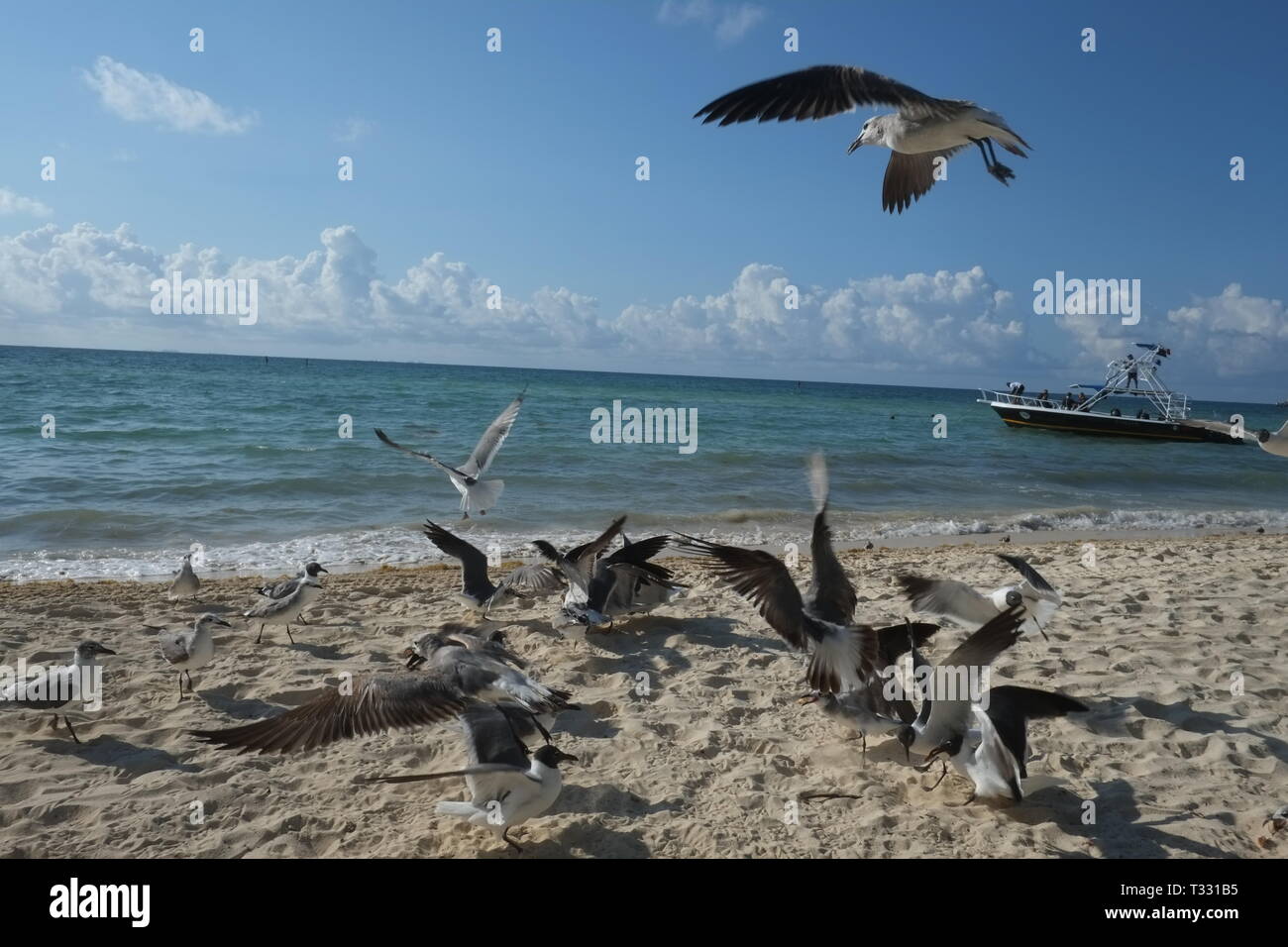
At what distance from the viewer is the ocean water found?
10438 mm

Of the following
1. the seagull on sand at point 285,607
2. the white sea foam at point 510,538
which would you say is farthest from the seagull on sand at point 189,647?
the white sea foam at point 510,538

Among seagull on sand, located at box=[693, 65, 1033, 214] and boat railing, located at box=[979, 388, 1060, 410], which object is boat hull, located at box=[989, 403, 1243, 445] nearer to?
boat railing, located at box=[979, 388, 1060, 410]

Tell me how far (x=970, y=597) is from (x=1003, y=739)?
5.75ft

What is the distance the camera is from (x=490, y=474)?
1579cm

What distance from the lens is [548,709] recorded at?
3.98 meters

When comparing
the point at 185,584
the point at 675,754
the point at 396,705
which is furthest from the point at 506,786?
the point at 185,584

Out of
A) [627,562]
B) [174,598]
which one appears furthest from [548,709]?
[174,598]

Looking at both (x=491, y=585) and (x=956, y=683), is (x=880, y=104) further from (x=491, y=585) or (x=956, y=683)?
(x=491, y=585)

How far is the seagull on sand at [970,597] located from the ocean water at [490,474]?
5.73 m

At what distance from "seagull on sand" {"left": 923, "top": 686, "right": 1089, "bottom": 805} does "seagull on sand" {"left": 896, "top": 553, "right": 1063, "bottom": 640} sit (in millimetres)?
1457

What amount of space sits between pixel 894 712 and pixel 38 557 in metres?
9.62

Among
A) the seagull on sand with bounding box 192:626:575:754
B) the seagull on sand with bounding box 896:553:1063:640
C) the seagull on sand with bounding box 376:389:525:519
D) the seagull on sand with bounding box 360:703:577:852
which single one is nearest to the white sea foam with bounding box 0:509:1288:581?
the seagull on sand with bounding box 376:389:525:519
